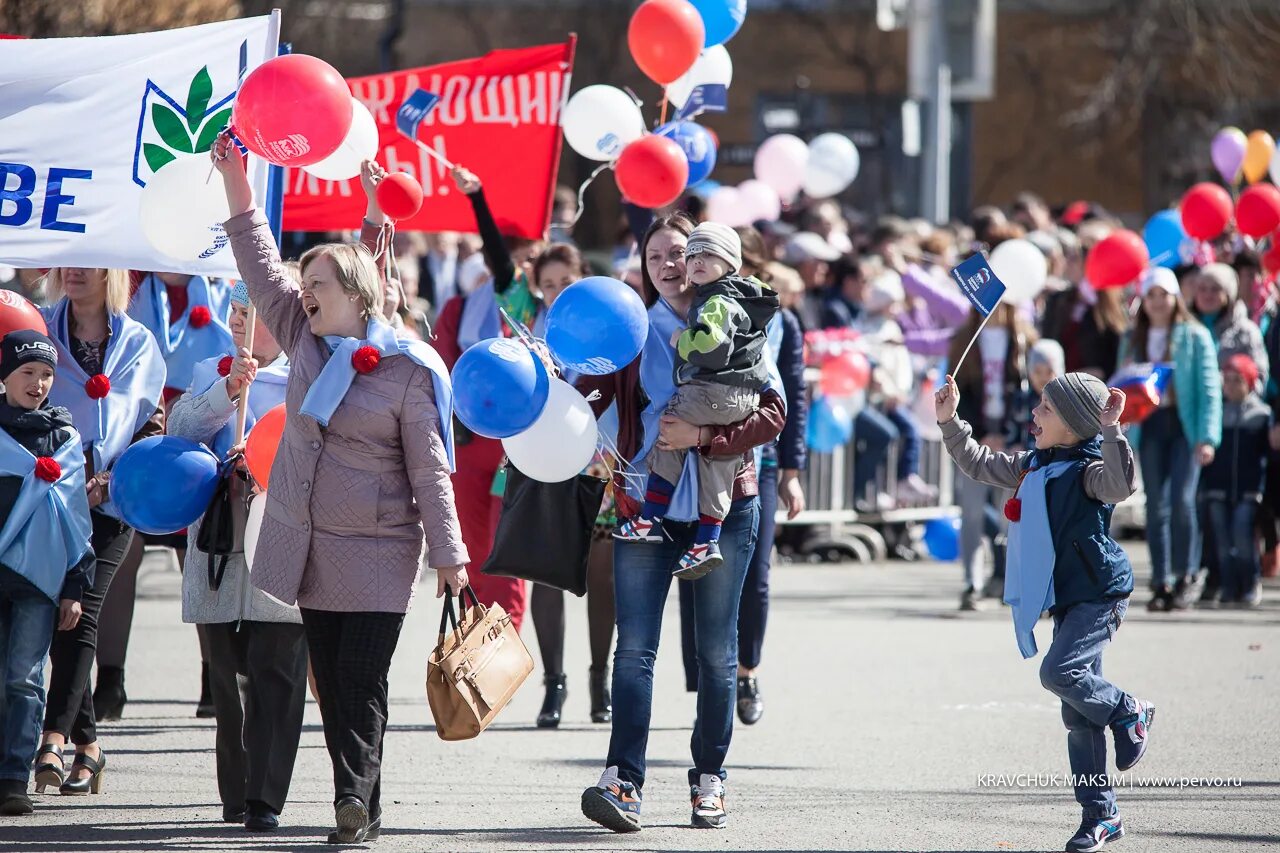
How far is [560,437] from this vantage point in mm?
6426

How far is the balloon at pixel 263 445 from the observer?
629 cm

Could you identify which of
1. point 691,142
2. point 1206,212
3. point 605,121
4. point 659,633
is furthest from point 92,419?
point 1206,212

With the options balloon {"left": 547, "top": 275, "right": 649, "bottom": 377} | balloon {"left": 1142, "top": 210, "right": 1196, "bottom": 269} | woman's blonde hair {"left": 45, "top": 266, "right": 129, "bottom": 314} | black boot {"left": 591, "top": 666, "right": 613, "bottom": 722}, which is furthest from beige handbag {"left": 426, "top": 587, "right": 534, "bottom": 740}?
balloon {"left": 1142, "top": 210, "right": 1196, "bottom": 269}

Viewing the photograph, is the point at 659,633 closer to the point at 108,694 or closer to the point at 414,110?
the point at 108,694

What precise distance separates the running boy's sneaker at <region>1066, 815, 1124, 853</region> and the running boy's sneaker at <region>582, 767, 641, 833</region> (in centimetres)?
137

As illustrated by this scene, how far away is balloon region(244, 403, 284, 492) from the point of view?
6.29m

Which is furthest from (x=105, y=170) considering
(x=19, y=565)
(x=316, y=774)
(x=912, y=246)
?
(x=912, y=246)

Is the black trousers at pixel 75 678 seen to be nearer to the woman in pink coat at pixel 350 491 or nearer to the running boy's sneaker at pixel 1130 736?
the woman in pink coat at pixel 350 491

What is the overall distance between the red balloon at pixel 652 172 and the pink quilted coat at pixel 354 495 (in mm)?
2630

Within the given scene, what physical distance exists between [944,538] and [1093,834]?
8.55 meters

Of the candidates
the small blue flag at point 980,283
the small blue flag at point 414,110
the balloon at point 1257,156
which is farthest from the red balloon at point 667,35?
the balloon at point 1257,156

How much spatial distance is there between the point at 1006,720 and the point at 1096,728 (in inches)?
93.2

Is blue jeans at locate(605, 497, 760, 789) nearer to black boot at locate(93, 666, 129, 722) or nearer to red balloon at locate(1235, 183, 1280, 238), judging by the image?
black boot at locate(93, 666, 129, 722)

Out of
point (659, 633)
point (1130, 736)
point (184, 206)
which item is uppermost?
point (184, 206)
